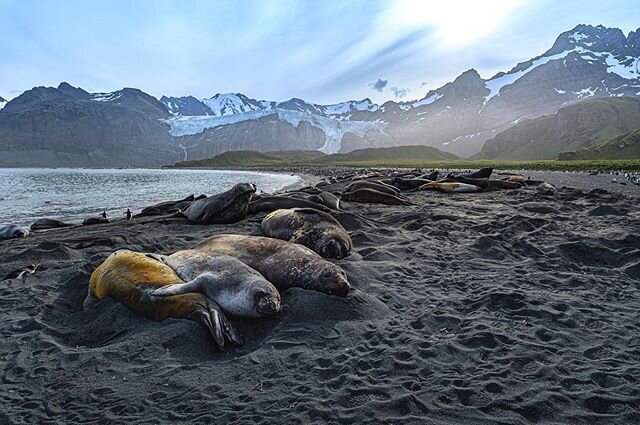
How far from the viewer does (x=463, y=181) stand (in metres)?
18.1

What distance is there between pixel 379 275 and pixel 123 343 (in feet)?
11.5

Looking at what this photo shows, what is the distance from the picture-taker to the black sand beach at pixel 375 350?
3006 mm

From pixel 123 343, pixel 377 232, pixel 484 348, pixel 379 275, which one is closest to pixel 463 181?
pixel 377 232

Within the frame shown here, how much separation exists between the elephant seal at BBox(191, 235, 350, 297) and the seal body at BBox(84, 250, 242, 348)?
92cm

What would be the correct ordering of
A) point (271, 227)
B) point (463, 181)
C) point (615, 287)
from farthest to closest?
point (463, 181) < point (271, 227) < point (615, 287)

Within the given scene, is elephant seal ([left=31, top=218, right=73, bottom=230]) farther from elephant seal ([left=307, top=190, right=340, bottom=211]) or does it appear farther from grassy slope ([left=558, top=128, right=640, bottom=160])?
grassy slope ([left=558, top=128, right=640, bottom=160])

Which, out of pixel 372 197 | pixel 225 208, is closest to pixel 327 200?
pixel 372 197

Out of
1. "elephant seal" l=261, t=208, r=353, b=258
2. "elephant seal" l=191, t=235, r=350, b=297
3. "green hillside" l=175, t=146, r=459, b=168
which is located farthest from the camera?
"green hillside" l=175, t=146, r=459, b=168

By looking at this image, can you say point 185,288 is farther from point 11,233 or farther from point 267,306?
point 11,233

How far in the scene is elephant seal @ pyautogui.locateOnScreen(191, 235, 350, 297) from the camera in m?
5.11

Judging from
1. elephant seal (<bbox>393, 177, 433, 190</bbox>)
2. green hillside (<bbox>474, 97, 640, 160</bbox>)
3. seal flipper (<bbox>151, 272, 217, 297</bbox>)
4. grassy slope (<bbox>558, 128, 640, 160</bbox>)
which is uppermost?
green hillside (<bbox>474, 97, 640, 160</bbox>)

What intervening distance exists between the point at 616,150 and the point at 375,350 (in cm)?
9858

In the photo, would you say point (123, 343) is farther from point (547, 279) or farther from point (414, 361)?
point (547, 279)

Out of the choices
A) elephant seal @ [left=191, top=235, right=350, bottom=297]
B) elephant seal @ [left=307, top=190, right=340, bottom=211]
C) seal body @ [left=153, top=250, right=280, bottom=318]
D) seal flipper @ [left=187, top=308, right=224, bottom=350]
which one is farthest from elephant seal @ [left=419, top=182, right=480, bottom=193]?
seal flipper @ [left=187, top=308, right=224, bottom=350]
